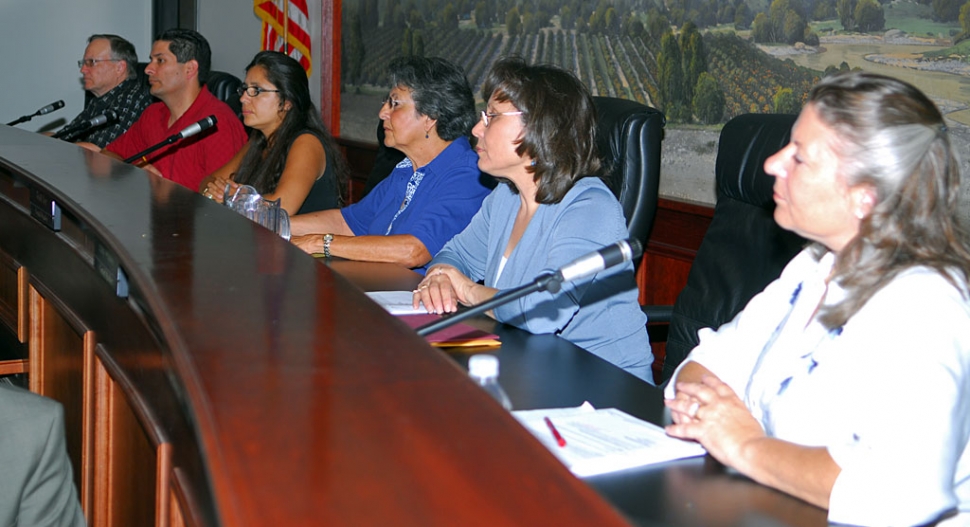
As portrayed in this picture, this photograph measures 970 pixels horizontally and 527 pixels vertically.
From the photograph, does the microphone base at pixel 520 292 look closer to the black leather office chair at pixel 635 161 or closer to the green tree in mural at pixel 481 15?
the black leather office chair at pixel 635 161

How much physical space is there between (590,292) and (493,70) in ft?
1.80

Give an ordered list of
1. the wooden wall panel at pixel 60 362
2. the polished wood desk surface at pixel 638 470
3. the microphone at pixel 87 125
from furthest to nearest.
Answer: the microphone at pixel 87 125, the wooden wall panel at pixel 60 362, the polished wood desk surface at pixel 638 470

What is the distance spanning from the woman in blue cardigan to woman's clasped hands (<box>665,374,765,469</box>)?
56 centimetres

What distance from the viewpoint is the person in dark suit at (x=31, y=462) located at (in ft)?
3.77

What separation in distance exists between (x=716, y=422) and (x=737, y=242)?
0.87 metres

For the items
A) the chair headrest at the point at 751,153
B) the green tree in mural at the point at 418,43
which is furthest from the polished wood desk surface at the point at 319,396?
the green tree in mural at the point at 418,43

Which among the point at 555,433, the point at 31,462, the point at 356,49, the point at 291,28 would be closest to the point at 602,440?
the point at 555,433

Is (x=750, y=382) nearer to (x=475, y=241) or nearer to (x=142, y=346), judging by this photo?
(x=142, y=346)

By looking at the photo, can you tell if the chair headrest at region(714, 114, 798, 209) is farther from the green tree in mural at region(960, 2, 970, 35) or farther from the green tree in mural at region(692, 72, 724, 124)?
the green tree in mural at region(692, 72, 724, 124)

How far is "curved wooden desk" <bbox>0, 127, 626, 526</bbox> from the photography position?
62 centimetres

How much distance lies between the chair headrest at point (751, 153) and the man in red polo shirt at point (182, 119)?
235 centimetres

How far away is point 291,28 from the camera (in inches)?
189

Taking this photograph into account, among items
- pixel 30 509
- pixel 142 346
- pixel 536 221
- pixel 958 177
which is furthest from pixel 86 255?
pixel 958 177

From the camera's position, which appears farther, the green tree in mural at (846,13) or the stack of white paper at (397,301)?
the green tree in mural at (846,13)
